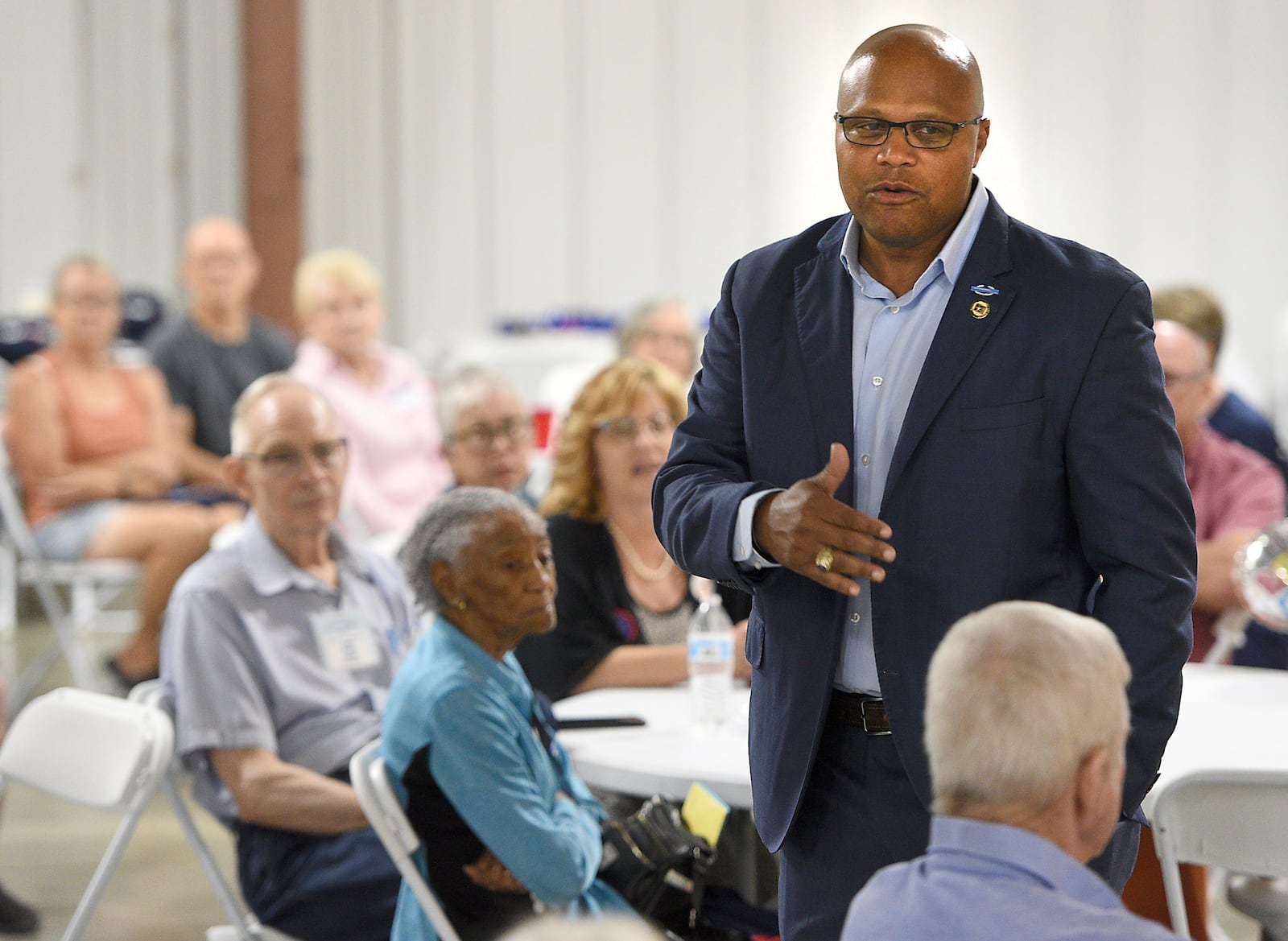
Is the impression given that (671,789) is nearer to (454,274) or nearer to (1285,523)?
(1285,523)

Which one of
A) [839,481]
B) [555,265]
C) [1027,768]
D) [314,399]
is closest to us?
[1027,768]

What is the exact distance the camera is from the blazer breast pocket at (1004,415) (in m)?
1.57

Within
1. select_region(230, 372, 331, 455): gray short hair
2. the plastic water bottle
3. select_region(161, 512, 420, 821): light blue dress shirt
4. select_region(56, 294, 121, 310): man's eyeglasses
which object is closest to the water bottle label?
the plastic water bottle

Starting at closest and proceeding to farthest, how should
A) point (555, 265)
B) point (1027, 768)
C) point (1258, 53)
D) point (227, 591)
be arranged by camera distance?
1. point (1027, 768)
2. point (227, 591)
3. point (1258, 53)
4. point (555, 265)

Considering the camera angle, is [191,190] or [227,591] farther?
[191,190]

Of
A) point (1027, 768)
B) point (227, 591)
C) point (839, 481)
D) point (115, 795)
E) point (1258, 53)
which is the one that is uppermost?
point (1258, 53)

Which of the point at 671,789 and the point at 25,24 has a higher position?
the point at 25,24

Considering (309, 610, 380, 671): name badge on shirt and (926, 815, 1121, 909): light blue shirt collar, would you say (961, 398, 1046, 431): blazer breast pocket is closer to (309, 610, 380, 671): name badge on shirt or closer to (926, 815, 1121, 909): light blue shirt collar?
(926, 815, 1121, 909): light blue shirt collar

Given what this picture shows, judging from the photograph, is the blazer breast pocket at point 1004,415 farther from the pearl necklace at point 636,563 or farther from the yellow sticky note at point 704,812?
the pearl necklace at point 636,563

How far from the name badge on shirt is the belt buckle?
62.0 inches

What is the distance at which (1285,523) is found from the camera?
3020mm

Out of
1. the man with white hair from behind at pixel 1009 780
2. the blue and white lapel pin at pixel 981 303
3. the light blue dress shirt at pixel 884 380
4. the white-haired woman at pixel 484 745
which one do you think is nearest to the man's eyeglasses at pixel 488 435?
the white-haired woman at pixel 484 745

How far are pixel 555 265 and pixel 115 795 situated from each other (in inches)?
270

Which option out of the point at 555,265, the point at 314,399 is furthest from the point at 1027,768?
the point at 555,265
